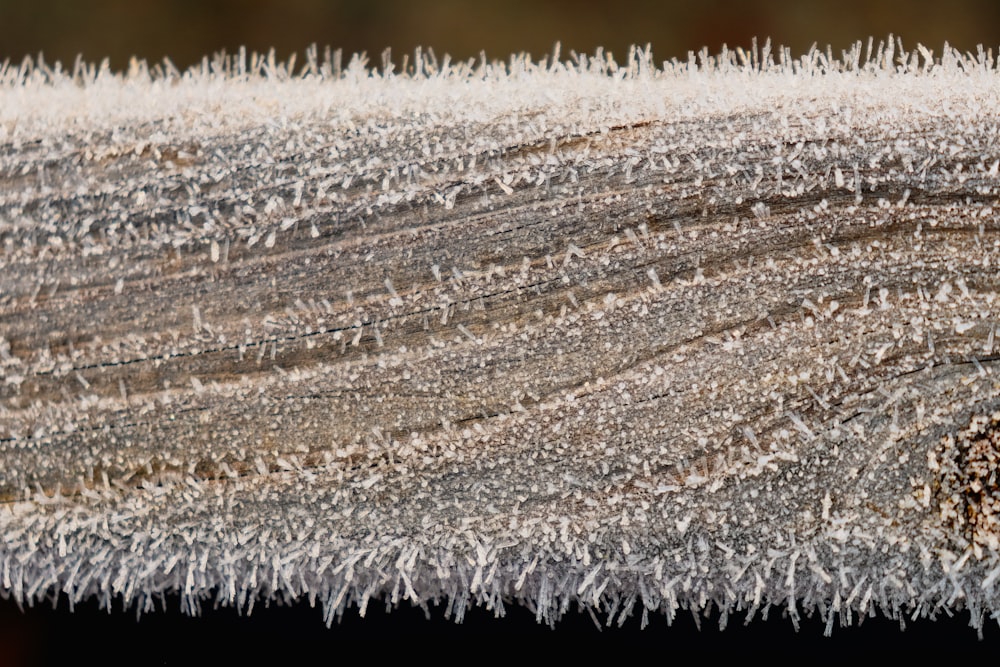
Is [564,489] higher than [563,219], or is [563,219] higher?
[563,219]

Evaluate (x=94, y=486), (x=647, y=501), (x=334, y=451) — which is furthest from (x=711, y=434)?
(x=94, y=486)

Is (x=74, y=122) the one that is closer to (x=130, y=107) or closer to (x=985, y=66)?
(x=130, y=107)

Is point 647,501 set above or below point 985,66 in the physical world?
below

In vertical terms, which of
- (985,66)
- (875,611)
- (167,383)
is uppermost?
(985,66)

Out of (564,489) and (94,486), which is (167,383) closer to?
(94,486)

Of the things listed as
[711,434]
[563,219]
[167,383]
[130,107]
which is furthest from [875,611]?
[130,107]
